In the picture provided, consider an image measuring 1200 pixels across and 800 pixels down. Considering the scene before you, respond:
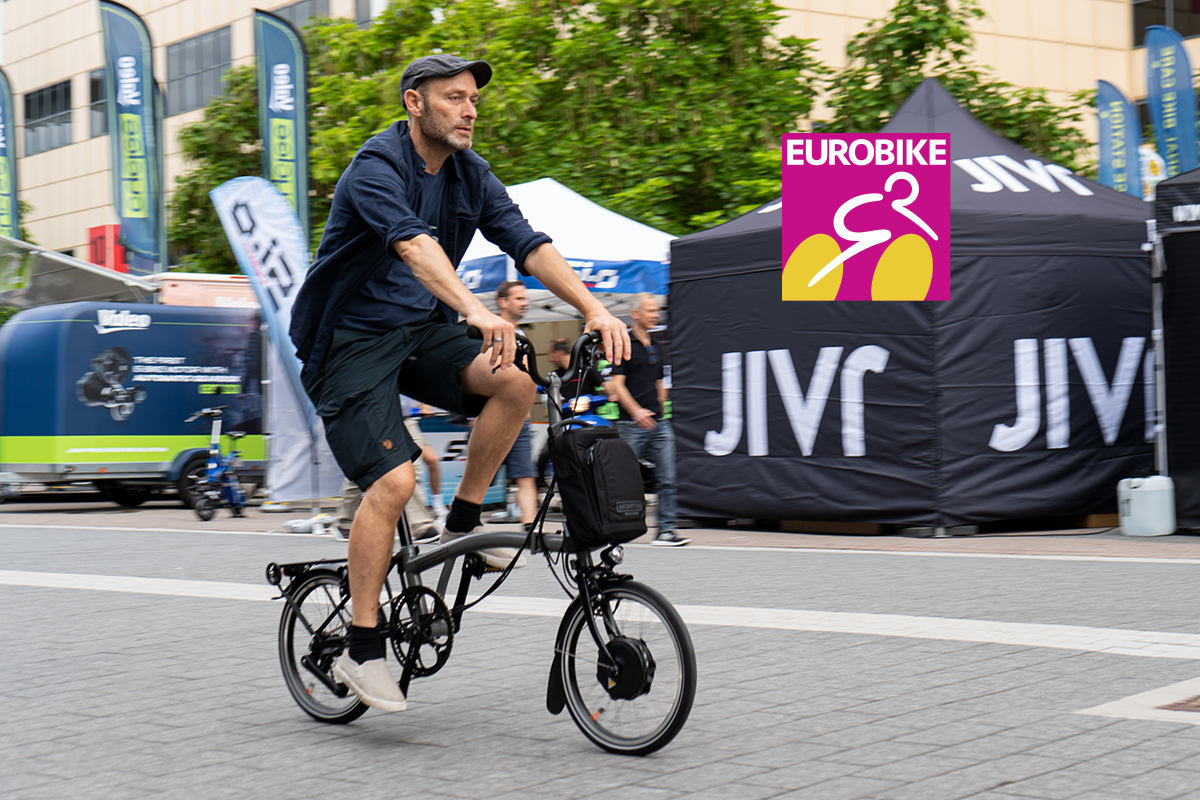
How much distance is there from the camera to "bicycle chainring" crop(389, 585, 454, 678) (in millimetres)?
4113

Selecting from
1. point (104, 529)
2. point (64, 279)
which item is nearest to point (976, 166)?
point (104, 529)

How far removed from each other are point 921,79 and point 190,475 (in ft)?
35.6

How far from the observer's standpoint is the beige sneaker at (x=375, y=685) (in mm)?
4039

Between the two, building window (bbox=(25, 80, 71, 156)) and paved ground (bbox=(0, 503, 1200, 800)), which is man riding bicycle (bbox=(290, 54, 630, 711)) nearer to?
paved ground (bbox=(0, 503, 1200, 800))

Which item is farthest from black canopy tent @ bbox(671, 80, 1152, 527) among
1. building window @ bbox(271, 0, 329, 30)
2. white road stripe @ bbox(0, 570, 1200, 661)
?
building window @ bbox(271, 0, 329, 30)

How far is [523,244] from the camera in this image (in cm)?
421

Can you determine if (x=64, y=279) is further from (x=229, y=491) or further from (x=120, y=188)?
(x=229, y=491)

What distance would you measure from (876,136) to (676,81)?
348 inches

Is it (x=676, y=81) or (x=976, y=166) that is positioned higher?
(x=676, y=81)

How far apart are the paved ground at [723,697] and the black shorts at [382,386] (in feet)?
2.86

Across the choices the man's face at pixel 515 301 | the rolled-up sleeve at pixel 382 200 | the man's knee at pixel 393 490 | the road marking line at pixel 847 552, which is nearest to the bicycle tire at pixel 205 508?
the road marking line at pixel 847 552

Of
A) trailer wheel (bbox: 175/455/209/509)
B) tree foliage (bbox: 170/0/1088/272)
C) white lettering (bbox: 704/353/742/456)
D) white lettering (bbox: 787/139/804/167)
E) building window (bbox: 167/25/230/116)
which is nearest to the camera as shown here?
white lettering (bbox: 787/139/804/167)

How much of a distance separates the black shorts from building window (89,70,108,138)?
133 feet

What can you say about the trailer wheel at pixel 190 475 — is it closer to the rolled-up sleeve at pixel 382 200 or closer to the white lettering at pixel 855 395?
the white lettering at pixel 855 395
